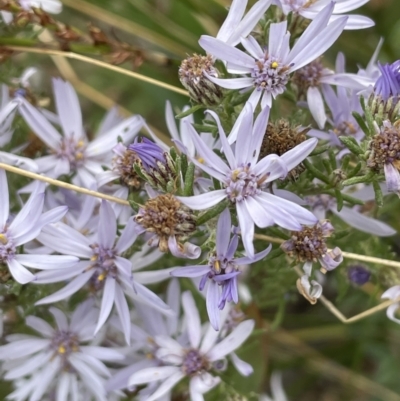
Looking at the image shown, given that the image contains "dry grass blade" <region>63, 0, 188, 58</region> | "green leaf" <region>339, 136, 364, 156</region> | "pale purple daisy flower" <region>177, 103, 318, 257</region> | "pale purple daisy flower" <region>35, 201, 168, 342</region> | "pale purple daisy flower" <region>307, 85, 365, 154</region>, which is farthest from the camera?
"dry grass blade" <region>63, 0, 188, 58</region>

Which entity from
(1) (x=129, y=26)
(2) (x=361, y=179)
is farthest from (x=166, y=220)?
(1) (x=129, y=26)

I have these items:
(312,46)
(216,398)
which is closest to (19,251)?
(216,398)

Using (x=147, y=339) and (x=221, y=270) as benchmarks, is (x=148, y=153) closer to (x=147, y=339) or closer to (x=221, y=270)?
(x=221, y=270)

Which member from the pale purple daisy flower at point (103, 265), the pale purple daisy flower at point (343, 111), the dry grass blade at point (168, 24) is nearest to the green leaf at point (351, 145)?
the pale purple daisy flower at point (343, 111)

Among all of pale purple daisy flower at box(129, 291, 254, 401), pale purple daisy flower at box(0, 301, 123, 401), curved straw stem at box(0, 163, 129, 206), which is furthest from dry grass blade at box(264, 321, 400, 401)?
curved straw stem at box(0, 163, 129, 206)

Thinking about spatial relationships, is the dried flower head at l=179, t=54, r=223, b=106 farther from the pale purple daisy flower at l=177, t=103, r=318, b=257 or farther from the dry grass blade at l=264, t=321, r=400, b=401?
the dry grass blade at l=264, t=321, r=400, b=401

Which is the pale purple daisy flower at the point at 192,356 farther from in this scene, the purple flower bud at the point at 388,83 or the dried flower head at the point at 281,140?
the purple flower bud at the point at 388,83

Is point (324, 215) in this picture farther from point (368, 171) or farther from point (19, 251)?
point (19, 251)
